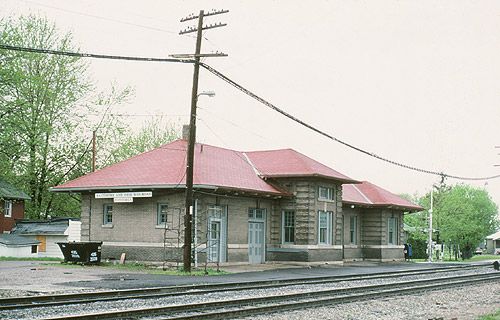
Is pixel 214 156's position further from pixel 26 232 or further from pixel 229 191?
pixel 26 232

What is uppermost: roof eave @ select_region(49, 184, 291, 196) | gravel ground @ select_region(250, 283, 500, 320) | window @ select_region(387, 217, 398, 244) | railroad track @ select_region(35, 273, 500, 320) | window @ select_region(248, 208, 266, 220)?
roof eave @ select_region(49, 184, 291, 196)

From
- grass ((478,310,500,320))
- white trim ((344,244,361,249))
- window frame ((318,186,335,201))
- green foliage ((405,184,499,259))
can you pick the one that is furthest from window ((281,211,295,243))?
green foliage ((405,184,499,259))

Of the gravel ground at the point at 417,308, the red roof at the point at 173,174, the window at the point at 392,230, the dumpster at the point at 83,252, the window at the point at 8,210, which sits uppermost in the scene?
the red roof at the point at 173,174

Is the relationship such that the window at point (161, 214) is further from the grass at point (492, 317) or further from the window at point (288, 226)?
the grass at point (492, 317)

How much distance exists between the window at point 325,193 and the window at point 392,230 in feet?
34.2

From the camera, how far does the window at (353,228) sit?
43.3 m

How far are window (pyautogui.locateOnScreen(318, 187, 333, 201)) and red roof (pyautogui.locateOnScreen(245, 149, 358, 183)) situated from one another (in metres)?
0.86

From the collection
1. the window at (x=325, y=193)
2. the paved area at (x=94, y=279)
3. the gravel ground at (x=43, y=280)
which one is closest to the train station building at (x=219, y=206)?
the window at (x=325, y=193)

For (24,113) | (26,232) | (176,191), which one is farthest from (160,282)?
(26,232)

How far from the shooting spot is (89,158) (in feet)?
171

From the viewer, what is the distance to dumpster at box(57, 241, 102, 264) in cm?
3064

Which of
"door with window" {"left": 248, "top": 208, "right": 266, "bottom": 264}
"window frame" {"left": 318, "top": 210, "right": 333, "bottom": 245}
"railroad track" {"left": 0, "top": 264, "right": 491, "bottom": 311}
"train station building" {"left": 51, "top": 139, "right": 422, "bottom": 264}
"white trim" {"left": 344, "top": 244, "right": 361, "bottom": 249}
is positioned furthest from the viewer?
"white trim" {"left": 344, "top": 244, "right": 361, "bottom": 249}

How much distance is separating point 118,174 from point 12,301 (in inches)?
749

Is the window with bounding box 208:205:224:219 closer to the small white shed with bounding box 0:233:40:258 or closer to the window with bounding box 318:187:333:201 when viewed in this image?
the window with bounding box 318:187:333:201
